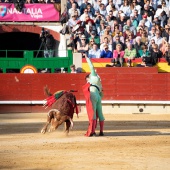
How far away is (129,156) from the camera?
11.1 metres

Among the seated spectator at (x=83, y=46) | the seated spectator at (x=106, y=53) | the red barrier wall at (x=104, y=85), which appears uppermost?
the seated spectator at (x=83, y=46)

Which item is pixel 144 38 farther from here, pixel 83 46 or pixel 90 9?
pixel 90 9

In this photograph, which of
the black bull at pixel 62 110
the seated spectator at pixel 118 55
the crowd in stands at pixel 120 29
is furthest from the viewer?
the crowd in stands at pixel 120 29

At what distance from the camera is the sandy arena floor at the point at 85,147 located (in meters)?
10.3

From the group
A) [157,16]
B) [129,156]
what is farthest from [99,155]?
[157,16]

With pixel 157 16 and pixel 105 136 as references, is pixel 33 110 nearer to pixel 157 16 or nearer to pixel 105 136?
pixel 157 16

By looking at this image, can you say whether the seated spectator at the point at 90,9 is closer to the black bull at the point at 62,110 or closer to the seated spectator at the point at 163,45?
the seated spectator at the point at 163,45

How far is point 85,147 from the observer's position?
1225cm

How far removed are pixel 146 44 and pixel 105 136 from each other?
27.3ft

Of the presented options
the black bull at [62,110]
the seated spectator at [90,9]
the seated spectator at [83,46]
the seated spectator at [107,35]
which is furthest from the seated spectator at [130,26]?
the black bull at [62,110]

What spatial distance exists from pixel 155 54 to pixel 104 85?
1.69 meters

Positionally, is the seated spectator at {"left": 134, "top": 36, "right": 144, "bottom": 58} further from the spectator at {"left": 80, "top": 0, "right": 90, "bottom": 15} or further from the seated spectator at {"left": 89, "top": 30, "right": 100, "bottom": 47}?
the spectator at {"left": 80, "top": 0, "right": 90, "bottom": 15}

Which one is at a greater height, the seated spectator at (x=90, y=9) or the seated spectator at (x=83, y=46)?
the seated spectator at (x=90, y=9)

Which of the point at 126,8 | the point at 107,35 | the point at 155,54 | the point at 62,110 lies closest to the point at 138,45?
the point at 155,54
